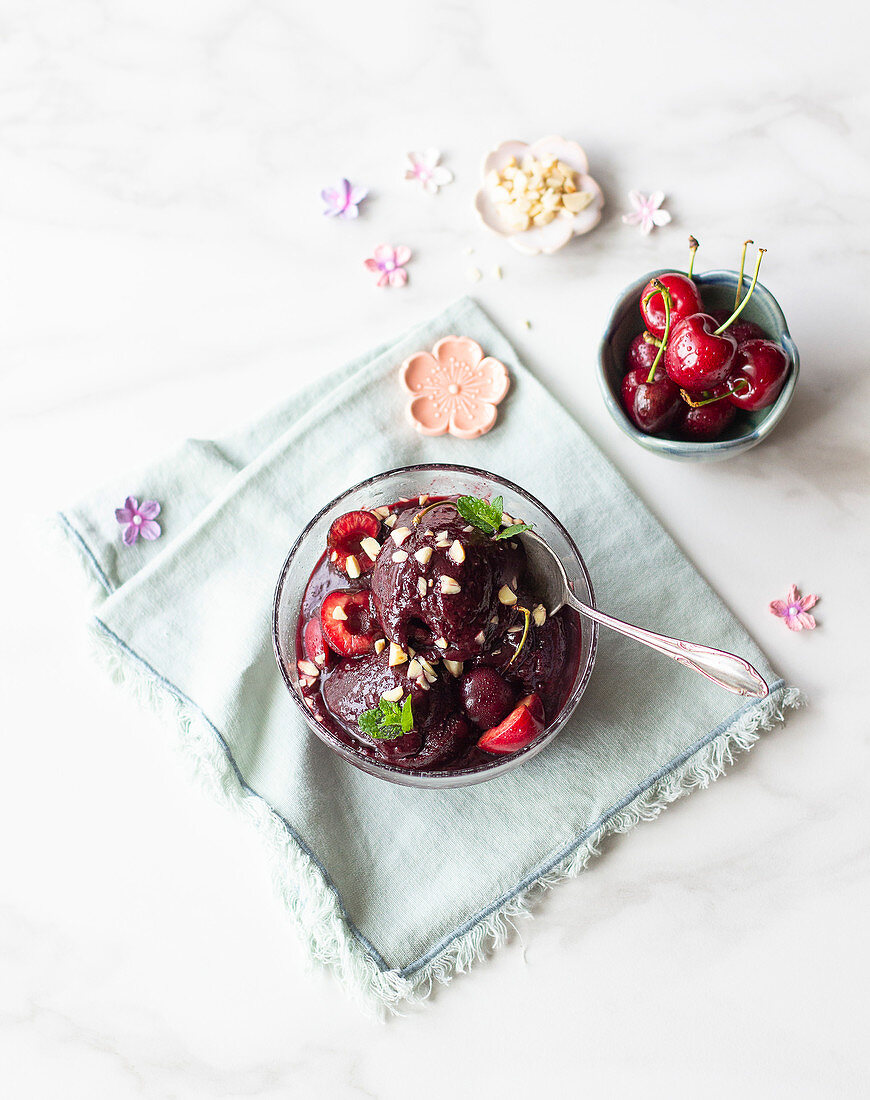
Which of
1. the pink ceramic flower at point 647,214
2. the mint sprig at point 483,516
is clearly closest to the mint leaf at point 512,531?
the mint sprig at point 483,516

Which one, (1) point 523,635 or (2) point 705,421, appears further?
(2) point 705,421

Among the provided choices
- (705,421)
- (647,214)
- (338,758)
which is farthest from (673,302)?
(338,758)

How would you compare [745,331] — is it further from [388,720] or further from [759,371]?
[388,720]

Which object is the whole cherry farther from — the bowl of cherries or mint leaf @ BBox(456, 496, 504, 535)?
mint leaf @ BBox(456, 496, 504, 535)

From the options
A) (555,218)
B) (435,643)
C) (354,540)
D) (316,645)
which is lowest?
(435,643)

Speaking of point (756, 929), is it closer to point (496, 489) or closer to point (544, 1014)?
point (544, 1014)

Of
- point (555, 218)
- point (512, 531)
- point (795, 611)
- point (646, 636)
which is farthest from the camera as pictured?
point (555, 218)
